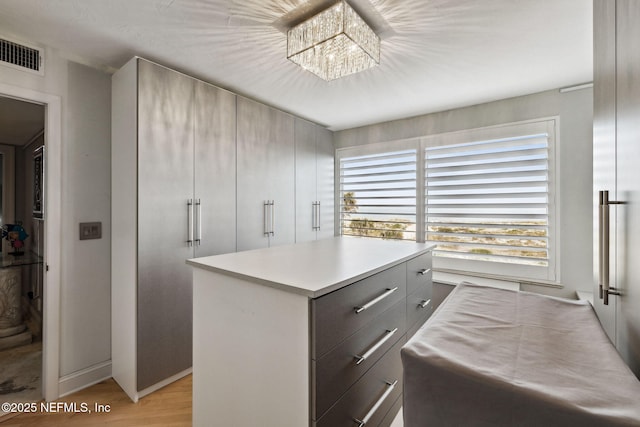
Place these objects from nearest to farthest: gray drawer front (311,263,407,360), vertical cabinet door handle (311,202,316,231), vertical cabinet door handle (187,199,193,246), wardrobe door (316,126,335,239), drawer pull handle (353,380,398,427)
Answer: gray drawer front (311,263,407,360)
drawer pull handle (353,380,398,427)
vertical cabinet door handle (187,199,193,246)
vertical cabinet door handle (311,202,316,231)
wardrobe door (316,126,335,239)

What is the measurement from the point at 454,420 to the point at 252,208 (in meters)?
2.49

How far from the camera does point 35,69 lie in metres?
1.93

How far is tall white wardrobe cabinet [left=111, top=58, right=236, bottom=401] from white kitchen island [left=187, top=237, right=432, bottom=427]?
87 centimetres

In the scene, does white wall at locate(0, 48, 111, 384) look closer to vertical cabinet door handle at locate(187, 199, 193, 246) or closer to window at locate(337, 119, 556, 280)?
vertical cabinet door handle at locate(187, 199, 193, 246)

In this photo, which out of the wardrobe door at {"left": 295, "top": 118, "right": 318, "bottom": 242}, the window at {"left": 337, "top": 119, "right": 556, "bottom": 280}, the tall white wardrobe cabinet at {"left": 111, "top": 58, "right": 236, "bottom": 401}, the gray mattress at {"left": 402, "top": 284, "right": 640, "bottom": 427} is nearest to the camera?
the gray mattress at {"left": 402, "top": 284, "right": 640, "bottom": 427}

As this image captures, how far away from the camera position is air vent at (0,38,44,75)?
71.0 inches

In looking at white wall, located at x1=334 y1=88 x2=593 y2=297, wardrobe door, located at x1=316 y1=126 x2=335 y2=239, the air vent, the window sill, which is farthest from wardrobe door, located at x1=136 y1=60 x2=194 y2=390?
white wall, located at x1=334 y1=88 x2=593 y2=297

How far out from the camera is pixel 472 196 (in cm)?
302

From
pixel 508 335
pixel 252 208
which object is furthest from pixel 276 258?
pixel 252 208

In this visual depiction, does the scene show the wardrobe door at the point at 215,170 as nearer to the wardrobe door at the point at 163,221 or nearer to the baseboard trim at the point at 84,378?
the wardrobe door at the point at 163,221

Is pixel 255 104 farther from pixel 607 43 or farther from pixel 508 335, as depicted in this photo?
pixel 508 335

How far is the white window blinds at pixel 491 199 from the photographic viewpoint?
272 centimetres

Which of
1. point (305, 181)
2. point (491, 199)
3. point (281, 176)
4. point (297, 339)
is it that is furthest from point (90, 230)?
point (491, 199)

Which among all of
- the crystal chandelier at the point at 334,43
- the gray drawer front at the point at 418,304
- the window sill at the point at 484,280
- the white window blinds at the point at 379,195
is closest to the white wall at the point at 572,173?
the window sill at the point at 484,280
